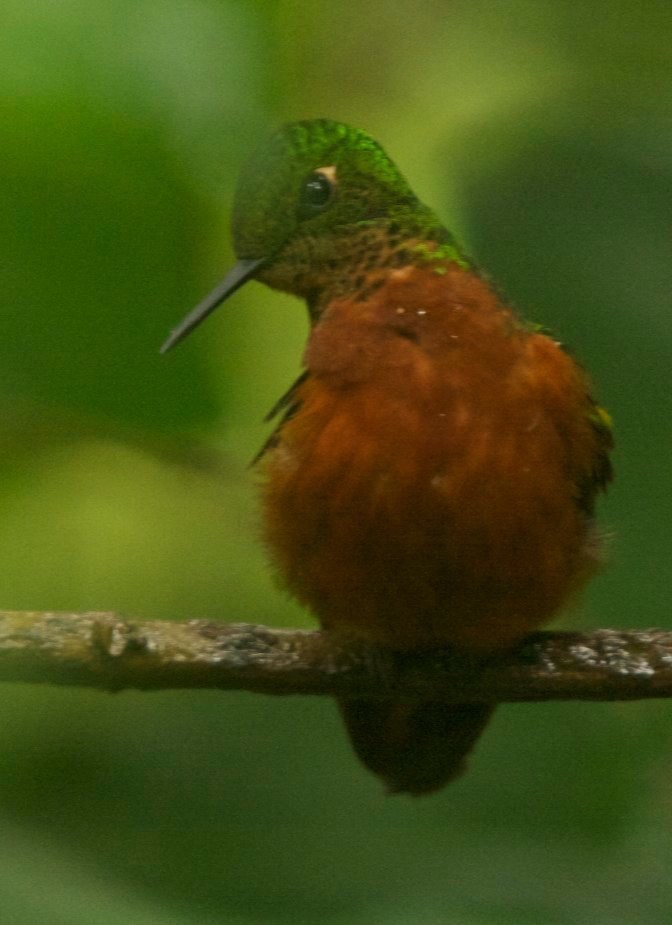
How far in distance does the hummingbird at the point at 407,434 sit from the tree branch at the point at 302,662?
54mm

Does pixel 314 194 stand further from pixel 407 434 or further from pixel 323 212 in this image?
pixel 407 434

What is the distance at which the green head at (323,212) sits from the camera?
1972 millimetres

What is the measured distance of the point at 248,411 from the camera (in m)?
1.49

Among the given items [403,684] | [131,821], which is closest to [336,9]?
[131,821]

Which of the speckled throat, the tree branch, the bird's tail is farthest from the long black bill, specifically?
the bird's tail

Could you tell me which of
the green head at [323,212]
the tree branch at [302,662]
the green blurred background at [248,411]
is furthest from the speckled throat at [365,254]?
the tree branch at [302,662]

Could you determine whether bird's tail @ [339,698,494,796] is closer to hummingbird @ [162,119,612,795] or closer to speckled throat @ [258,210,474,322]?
hummingbird @ [162,119,612,795]

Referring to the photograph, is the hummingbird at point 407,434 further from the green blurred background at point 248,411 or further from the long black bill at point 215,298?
the green blurred background at point 248,411

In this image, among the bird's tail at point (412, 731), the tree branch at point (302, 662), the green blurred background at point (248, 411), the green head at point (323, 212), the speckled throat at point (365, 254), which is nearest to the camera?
the green blurred background at point (248, 411)

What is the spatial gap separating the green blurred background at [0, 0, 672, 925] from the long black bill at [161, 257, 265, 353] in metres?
0.02

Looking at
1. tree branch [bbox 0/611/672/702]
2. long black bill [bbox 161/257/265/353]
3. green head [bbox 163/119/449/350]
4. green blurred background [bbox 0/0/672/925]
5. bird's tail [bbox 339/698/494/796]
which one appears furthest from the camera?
bird's tail [bbox 339/698/494/796]

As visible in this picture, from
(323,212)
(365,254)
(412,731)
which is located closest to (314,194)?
(323,212)

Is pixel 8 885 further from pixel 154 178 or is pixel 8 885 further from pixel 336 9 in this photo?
pixel 336 9

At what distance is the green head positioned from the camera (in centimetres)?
197
